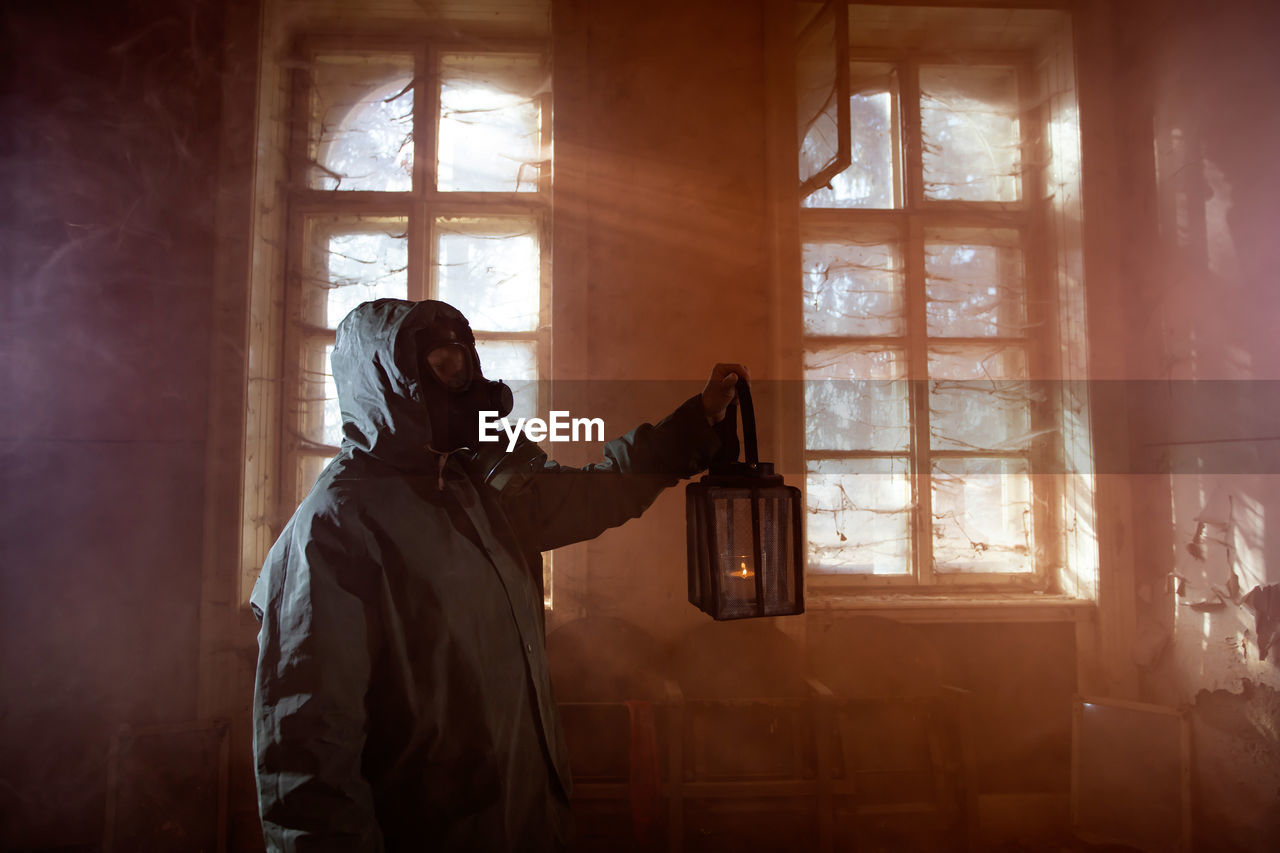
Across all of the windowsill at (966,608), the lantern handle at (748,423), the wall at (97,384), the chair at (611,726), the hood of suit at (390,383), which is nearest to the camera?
the hood of suit at (390,383)

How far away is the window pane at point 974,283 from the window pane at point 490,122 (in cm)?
170

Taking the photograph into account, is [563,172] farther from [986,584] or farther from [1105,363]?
[986,584]

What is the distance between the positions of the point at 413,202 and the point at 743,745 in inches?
91.4

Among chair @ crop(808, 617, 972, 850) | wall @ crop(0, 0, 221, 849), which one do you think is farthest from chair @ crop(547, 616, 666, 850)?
wall @ crop(0, 0, 221, 849)

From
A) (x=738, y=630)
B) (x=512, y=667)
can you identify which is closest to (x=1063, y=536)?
(x=738, y=630)

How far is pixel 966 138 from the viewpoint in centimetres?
259

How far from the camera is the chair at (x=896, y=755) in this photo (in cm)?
189

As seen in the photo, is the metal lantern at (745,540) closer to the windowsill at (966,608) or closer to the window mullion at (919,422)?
the windowsill at (966,608)

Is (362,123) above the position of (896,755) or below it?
above

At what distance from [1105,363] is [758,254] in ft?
4.50

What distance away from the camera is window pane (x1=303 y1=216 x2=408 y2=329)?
92.8 inches

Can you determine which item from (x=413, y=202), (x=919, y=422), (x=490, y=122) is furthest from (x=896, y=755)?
(x=490, y=122)

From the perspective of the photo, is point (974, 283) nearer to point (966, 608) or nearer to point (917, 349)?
point (917, 349)

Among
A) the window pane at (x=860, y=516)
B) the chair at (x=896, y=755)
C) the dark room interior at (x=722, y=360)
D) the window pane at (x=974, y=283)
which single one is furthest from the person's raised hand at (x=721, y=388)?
the window pane at (x=974, y=283)
